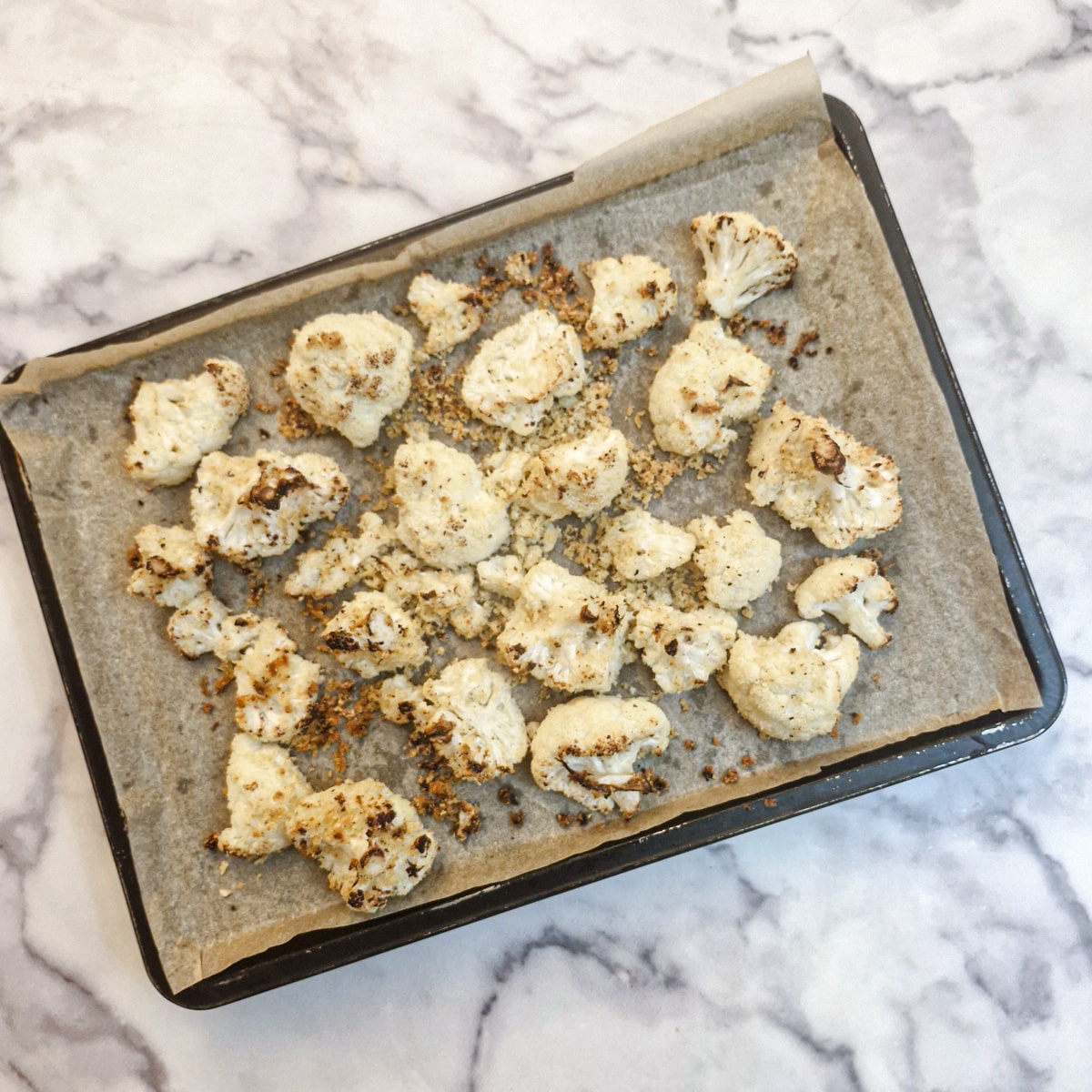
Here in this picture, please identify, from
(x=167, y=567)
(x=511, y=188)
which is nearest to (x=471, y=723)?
(x=167, y=567)

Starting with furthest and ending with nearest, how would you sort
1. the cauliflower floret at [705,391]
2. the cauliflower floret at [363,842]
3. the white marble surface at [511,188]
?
the white marble surface at [511,188] → the cauliflower floret at [705,391] → the cauliflower floret at [363,842]

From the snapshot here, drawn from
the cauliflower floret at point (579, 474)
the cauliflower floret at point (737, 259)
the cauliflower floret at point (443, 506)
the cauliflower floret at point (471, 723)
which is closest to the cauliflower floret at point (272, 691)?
the cauliflower floret at point (471, 723)

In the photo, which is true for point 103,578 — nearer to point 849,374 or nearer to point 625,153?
point 625,153

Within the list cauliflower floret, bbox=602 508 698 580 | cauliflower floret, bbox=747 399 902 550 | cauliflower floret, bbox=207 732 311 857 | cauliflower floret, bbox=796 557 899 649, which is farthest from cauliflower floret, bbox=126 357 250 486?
cauliflower floret, bbox=796 557 899 649

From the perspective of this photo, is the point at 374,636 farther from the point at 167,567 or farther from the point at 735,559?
the point at 735,559

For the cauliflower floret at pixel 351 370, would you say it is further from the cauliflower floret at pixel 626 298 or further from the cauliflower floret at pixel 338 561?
the cauliflower floret at pixel 626 298
